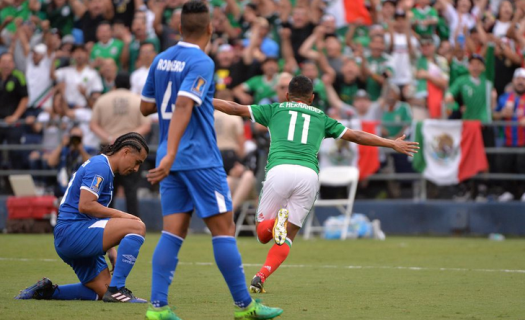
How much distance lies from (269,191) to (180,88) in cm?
334

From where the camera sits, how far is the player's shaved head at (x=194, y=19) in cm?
635

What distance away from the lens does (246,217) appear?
16719 mm

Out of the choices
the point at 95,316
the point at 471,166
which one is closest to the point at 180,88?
the point at 95,316

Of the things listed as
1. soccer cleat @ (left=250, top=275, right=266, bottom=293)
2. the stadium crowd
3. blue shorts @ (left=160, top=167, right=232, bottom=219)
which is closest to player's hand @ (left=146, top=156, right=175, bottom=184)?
blue shorts @ (left=160, top=167, right=232, bottom=219)

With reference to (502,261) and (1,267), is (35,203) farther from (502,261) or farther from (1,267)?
(502,261)

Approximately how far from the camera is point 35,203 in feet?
53.9

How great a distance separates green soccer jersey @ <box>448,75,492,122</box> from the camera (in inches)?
637

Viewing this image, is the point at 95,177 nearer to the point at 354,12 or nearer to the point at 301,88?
the point at 301,88

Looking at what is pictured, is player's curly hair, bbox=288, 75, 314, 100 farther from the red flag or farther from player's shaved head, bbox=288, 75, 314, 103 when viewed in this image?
the red flag

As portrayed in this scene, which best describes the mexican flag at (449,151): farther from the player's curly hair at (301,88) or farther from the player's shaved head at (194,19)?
the player's shaved head at (194,19)

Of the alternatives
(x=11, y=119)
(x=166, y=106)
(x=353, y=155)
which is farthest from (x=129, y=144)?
(x=11, y=119)

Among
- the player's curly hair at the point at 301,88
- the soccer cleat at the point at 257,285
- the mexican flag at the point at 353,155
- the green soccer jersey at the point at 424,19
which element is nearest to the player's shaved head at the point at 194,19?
the player's curly hair at the point at 301,88

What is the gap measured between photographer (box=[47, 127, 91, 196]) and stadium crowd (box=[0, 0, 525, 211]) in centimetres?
3

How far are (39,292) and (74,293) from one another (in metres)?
0.30
